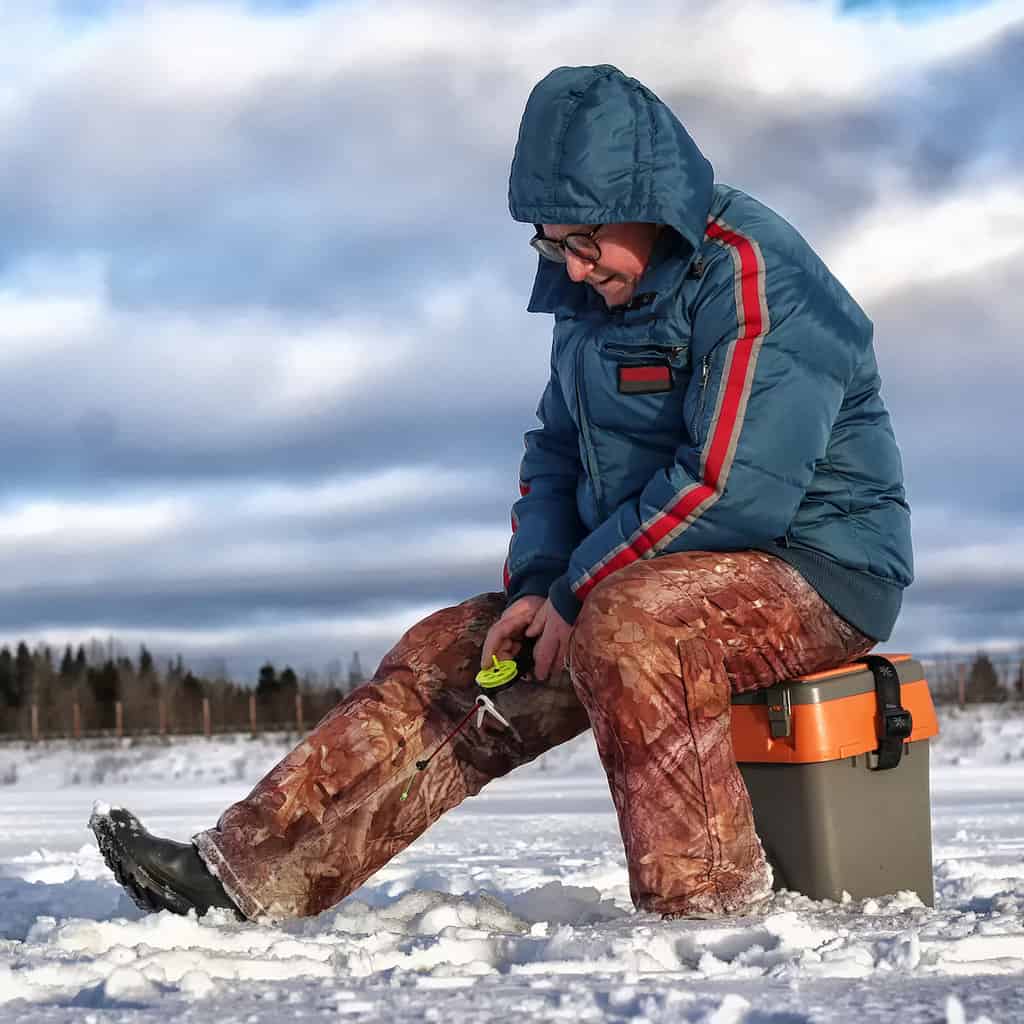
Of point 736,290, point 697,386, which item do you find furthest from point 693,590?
point 736,290

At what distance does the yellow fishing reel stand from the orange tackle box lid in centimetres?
46

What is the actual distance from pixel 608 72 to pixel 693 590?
1.05 metres

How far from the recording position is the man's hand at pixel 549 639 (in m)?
2.74

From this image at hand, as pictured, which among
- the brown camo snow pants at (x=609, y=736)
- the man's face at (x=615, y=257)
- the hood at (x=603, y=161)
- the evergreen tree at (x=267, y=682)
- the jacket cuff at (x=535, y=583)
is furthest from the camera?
the evergreen tree at (x=267, y=682)

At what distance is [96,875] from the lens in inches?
173

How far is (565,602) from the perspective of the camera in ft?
8.93

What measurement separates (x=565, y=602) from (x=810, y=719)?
1.76ft

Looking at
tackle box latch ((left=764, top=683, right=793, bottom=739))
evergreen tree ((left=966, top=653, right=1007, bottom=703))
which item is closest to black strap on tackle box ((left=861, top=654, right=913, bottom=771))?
tackle box latch ((left=764, top=683, right=793, bottom=739))

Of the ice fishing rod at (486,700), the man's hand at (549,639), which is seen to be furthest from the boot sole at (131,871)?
the man's hand at (549,639)

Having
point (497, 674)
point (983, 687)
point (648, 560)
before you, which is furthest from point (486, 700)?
point (983, 687)

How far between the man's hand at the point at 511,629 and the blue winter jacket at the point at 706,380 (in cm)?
9

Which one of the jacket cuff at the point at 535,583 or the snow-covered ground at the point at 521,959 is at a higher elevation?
the jacket cuff at the point at 535,583

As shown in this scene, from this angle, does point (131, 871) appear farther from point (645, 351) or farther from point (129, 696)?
point (129, 696)

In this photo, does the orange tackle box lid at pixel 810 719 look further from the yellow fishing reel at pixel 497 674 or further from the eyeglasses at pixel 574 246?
the eyeglasses at pixel 574 246
